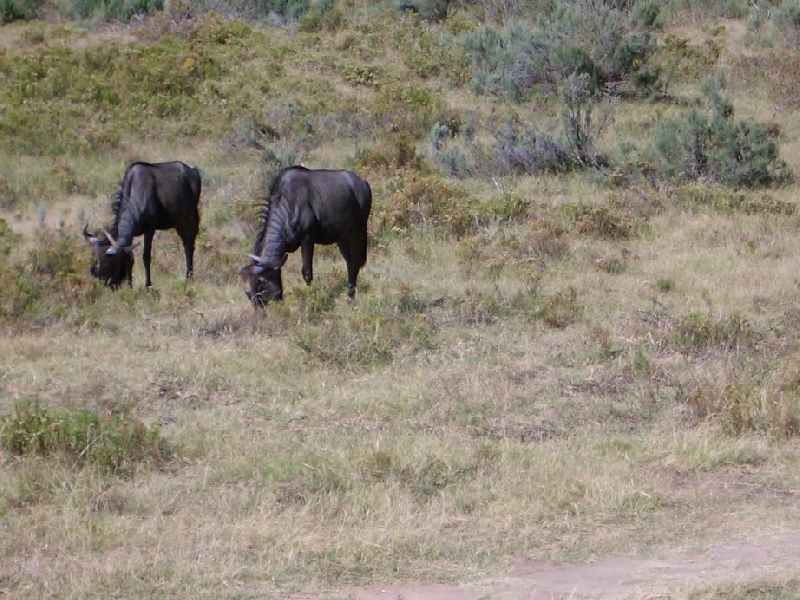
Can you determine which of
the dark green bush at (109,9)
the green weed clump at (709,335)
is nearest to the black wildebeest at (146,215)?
the green weed clump at (709,335)

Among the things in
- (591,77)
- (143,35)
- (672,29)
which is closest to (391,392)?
(591,77)

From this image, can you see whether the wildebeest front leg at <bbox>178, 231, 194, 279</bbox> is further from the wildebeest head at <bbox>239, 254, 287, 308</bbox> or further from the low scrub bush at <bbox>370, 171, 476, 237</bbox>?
the low scrub bush at <bbox>370, 171, 476, 237</bbox>

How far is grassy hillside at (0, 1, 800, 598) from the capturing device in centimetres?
646

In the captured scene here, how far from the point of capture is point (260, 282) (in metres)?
11.7

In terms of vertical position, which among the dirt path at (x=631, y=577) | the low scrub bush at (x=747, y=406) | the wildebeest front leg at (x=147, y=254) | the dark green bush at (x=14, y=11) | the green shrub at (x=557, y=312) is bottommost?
the wildebeest front leg at (x=147, y=254)

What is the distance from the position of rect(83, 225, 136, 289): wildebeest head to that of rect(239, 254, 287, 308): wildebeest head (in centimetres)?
176

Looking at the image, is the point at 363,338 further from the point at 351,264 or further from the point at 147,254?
the point at 147,254

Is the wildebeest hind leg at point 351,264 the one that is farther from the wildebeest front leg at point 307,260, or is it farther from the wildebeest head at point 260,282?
the wildebeest head at point 260,282

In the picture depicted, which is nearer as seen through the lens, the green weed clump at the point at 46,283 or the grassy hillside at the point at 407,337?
the grassy hillside at the point at 407,337

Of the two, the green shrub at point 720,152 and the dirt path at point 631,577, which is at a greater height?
the dirt path at point 631,577

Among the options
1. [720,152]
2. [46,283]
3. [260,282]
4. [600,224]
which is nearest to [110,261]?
[46,283]

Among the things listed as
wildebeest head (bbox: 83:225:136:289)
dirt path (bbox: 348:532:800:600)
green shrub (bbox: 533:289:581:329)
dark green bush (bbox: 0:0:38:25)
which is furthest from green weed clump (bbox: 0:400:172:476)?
dark green bush (bbox: 0:0:38:25)

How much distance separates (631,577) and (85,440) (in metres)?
3.44

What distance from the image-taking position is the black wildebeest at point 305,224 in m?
11.7
